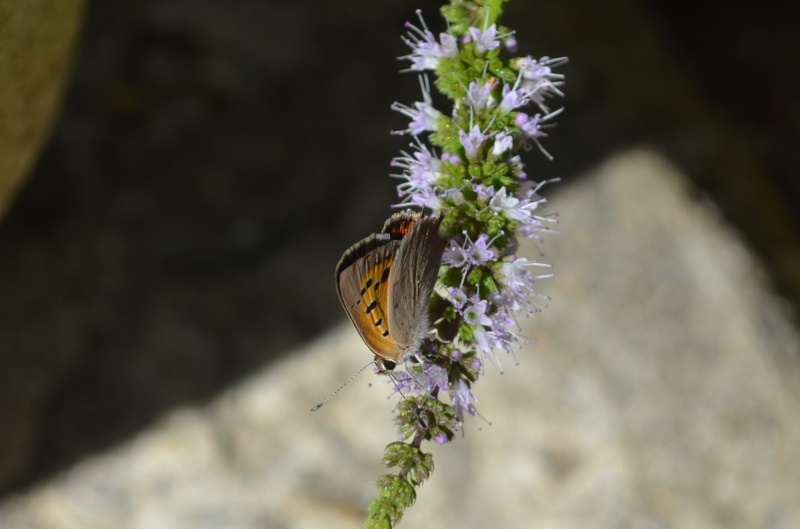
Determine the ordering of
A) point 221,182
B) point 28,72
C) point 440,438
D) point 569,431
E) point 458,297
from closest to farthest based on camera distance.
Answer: point 440,438
point 458,297
point 28,72
point 569,431
point 221,182

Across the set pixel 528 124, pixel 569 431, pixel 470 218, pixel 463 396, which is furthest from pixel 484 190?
pixel 569 431

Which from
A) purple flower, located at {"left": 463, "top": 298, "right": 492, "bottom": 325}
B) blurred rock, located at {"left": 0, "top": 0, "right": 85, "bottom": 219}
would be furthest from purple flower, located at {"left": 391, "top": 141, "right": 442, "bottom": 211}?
blurred rock, located at {"left": 0, "top": 0, "right": 85, "bottom": 219}

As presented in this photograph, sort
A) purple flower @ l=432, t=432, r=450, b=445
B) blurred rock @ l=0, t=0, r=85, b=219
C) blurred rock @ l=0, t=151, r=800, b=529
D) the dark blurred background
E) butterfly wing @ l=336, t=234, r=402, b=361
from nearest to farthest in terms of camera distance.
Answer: purple flower @ l=432, t=432, r=450, b=445
butterfly wing @ l=336, t=234, r=402, b=361
blurred rock @ l=0, t=0, r=85, b=219
blurred rock @ l=0, t=151, r=800, b=529
the dark blurred background

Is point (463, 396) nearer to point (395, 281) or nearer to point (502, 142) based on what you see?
point (395, 281)

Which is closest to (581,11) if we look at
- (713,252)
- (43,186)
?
(713,252)

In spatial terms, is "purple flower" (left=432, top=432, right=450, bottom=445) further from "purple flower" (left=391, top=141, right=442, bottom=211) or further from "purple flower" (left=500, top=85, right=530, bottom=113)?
"purple flower" (left=500, top=85, right=530, bottom=113)

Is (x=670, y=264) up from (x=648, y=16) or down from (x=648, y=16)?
down

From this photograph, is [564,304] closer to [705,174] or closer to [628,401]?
[628,401]
